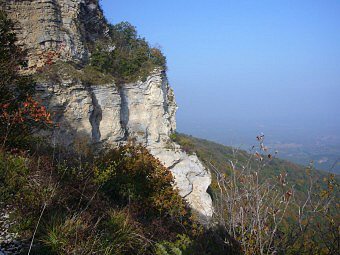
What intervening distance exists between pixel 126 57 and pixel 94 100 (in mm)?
4733

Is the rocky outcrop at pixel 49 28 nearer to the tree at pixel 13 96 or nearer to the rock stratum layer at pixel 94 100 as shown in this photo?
the rock stratum layer at pixel 94 100

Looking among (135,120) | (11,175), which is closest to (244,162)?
(135,120)

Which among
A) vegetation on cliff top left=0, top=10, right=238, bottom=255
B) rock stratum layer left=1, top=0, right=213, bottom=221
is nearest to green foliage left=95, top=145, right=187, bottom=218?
vegetation on cliff top left=0, top=10, right=238, bottom=255

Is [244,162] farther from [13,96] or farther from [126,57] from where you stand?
[13,96]

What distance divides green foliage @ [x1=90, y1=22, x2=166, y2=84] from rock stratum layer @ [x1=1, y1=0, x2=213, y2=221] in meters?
0.60

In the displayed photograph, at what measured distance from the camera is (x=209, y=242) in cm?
460

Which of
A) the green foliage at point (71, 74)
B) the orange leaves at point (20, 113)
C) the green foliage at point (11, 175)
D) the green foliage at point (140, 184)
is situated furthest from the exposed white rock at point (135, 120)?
the green foliage at point (11, 175)

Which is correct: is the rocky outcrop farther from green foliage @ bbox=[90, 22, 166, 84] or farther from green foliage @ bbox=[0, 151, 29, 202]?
green foliage @ bbox=[0, 151, 29, 202]

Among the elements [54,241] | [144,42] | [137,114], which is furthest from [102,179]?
[144,42]

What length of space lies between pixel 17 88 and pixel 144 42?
1635 cm

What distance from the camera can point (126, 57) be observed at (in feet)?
63.2

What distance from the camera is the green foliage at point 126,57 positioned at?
17.1 meters

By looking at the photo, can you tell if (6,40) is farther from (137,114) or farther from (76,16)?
(137,114)

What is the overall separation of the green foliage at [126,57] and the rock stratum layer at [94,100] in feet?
1.95
